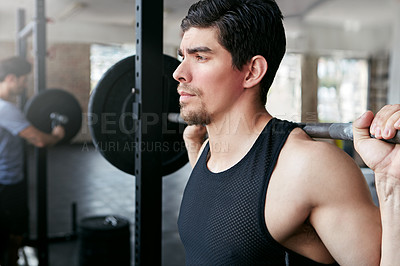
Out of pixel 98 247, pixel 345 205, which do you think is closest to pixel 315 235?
pixel 345 205

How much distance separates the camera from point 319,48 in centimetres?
781

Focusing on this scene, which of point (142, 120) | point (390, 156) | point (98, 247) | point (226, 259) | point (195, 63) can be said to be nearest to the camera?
point (390, 156)

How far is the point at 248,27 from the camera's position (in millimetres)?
819

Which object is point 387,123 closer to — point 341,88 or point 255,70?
point 255,70

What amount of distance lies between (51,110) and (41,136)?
37 centimetres

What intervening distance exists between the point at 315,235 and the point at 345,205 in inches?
4.3

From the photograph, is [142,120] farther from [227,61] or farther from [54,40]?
[54,40]

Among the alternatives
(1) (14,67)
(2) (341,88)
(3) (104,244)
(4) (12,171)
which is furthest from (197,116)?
(2) (341,88)

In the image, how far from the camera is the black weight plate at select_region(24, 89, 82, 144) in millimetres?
2717

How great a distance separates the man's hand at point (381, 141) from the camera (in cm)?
49

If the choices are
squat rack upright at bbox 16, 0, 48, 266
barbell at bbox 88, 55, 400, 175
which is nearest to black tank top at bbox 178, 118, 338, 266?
barbell at bbox 88, 55, 400, 175

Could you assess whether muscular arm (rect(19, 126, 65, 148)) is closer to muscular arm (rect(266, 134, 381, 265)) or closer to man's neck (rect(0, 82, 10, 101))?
man's neck (rect(0, 82, 10, 101))

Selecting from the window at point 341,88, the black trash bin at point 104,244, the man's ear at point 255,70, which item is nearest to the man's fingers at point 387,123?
the man's ear at point 255,70

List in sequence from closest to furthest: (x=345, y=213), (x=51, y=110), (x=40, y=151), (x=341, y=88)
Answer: (x=345, y=213) < (x=40, y=151) < (x=51, y=110) < (x=341, y=88)
